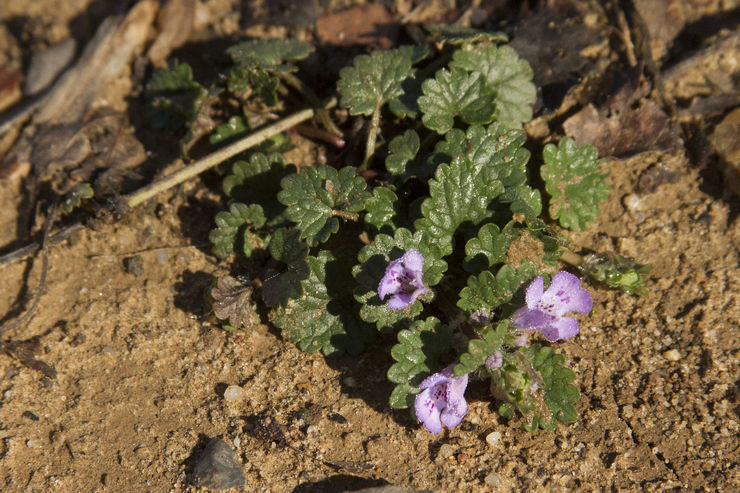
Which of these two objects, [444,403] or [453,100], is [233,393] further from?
[453,100]

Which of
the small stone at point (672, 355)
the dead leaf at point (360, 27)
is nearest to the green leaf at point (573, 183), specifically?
the small stone at point (672, 355)

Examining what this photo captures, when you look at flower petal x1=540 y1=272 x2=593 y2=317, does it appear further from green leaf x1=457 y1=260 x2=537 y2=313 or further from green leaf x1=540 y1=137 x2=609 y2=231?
green leaf x1=540 y1=137 x2=609 y2=231

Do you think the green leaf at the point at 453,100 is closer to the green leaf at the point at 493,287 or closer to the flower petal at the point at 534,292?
the green leaf at the point at 493,287

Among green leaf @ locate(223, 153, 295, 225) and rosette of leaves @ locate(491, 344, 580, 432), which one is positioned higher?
green leaf @ locate(223, 153, 295, 225)

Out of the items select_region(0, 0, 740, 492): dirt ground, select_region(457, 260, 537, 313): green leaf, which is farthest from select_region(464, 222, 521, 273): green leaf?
select_region(0, 0, 740, 492): dirt ground

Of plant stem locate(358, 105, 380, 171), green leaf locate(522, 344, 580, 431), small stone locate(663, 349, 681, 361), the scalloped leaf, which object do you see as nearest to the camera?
green leaf locate(522, 344, 580, 431)
